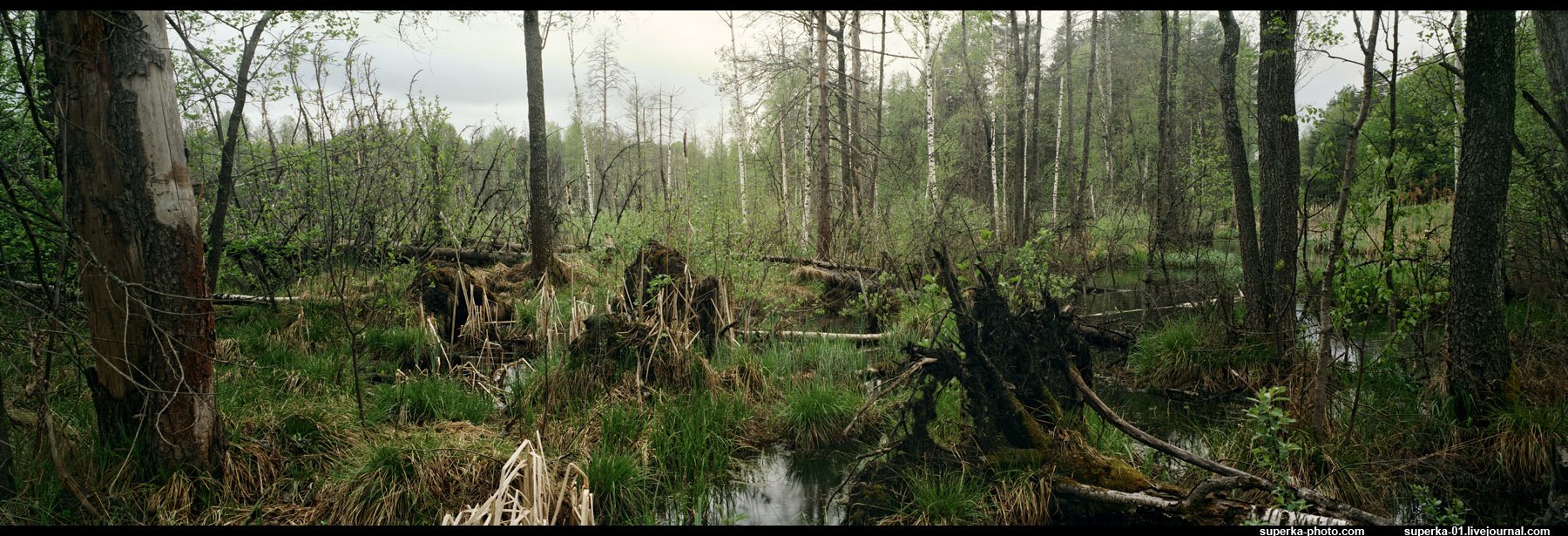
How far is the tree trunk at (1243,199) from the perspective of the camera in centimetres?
734

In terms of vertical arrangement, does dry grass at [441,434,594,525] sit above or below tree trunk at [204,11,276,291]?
below


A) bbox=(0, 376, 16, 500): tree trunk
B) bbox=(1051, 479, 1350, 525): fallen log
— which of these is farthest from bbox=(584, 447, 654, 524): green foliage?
bbox=(0, 376, 16, 500): tree trunk

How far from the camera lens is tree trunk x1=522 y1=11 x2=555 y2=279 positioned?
10422 millimetres

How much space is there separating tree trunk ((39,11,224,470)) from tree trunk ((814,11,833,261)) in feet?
33.3

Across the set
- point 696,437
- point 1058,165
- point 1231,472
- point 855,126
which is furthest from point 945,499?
point 1058,165

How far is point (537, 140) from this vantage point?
10.6 meters

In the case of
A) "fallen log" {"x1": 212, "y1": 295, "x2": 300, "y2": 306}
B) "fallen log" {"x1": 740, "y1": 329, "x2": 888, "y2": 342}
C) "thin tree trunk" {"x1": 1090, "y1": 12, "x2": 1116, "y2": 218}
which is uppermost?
"thin tree trunk" {"x1": 1090, "y1": 12, "x2": 1116, "y2": 218}

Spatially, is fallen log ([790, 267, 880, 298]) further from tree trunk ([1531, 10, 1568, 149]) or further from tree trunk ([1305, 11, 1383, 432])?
tree trunk ([1531, 10, 1568, 149])

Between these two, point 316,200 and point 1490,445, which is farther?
point 316,200

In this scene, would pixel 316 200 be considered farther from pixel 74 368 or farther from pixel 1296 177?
pixel 1296 177

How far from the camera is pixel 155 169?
11.8ft

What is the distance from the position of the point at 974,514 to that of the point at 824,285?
7253 millimetres

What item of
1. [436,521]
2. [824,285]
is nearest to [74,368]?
[436,521]

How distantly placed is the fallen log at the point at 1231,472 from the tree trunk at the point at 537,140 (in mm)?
7930
